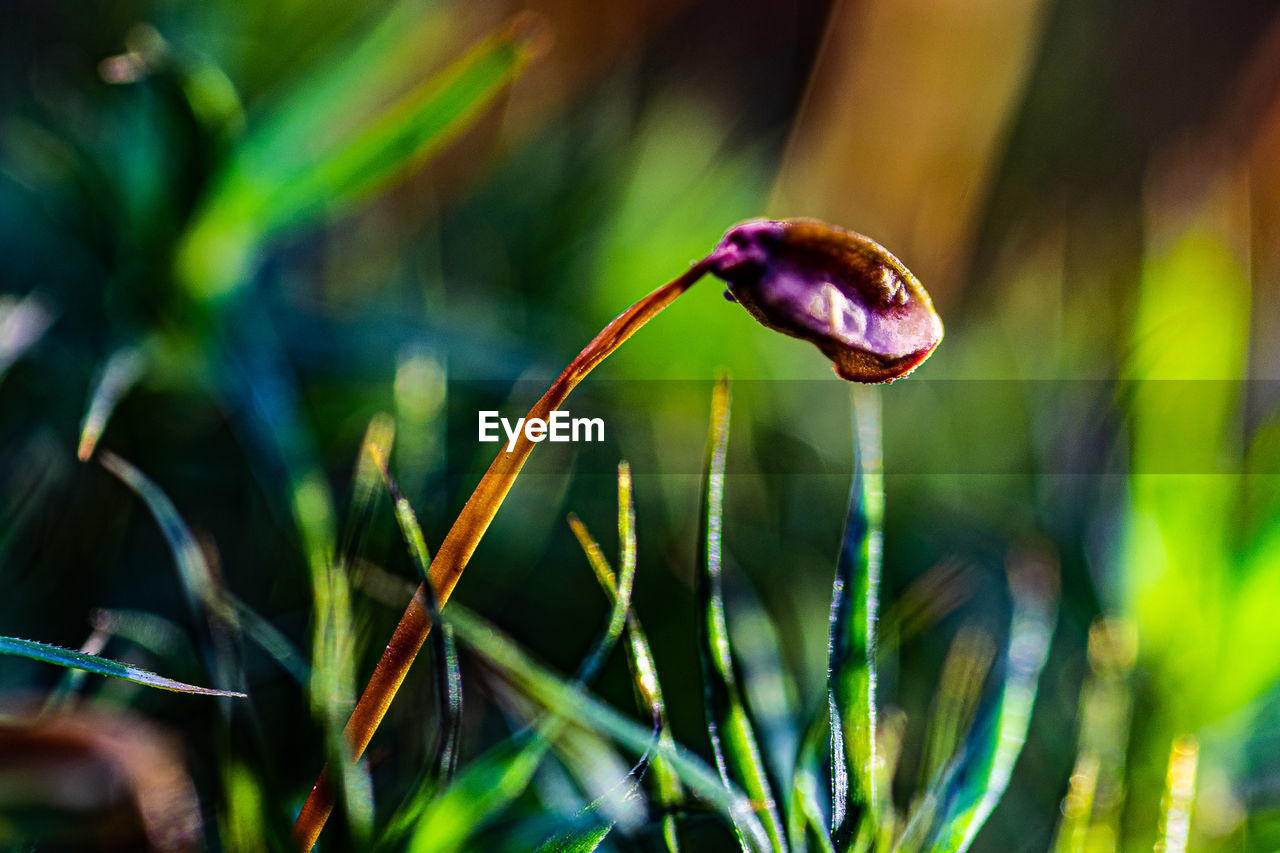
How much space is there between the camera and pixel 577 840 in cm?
26

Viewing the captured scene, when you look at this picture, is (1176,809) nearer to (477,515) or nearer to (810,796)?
(810,796)

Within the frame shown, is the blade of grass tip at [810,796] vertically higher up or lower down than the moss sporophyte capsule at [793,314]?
lower down

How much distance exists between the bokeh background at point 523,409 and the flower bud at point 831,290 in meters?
0.17

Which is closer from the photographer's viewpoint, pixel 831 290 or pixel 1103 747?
pixel 831 290

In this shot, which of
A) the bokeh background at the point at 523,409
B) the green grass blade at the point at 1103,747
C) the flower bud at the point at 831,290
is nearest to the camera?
the flower bud at the point at 831,290

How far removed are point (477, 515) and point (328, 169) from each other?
35cm

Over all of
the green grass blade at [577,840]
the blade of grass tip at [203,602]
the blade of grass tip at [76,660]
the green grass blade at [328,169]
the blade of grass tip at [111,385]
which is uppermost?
the green grass blade at [328,169]

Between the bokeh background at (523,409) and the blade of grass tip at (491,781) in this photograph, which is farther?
the bokeh background at (523,409)

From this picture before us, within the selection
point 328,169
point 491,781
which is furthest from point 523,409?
point 491,781

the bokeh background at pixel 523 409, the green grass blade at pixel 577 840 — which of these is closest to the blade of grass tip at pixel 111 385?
the bokeh background at pixel 523 409

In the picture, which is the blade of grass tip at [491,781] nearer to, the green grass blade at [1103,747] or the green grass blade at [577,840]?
the green grass blade at [577,840]

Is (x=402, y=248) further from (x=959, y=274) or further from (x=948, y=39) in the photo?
(x=948, y=39)

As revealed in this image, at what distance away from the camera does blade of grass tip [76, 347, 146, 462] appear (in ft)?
1.29

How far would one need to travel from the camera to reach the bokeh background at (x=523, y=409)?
1.45ft
